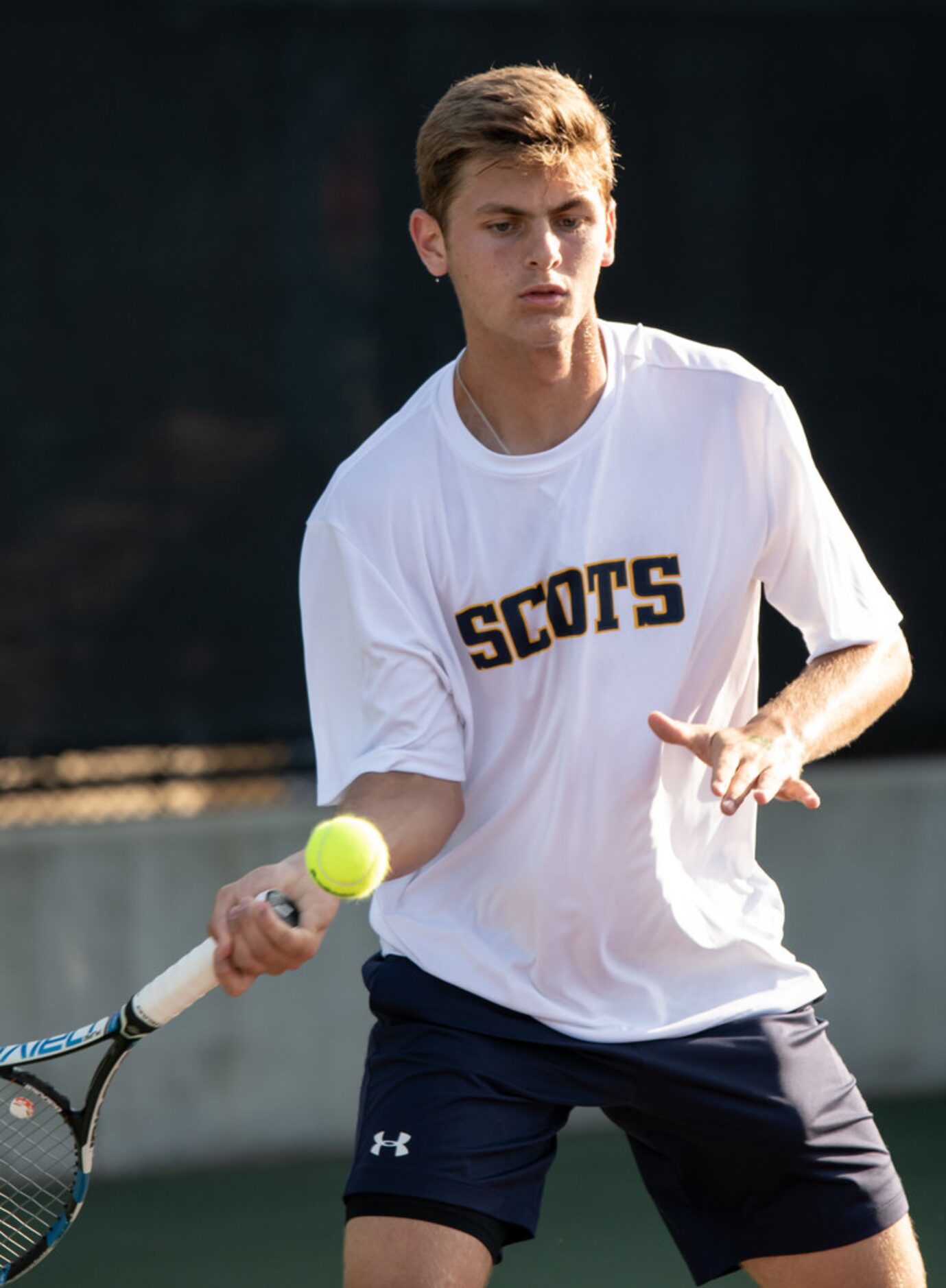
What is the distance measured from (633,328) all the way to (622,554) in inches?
16.4

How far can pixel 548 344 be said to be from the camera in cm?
295

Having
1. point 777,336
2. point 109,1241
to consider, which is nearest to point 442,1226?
point 109,1241

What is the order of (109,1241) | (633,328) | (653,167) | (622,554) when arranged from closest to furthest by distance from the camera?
(622,554) < (633,328) < (109,1241) < (653,167)

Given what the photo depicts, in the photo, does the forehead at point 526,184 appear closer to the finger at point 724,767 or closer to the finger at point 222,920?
the finger at point 724,767

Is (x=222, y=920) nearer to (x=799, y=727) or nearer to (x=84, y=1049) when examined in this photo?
(x=84, y=1049)

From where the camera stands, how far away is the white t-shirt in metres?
2.91

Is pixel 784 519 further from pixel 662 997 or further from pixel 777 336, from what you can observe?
pixel 777 336

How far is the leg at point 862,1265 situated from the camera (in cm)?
281

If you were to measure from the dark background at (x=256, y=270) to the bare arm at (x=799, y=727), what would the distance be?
2.45 metres

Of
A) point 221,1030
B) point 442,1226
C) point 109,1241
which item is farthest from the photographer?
point 221,1030

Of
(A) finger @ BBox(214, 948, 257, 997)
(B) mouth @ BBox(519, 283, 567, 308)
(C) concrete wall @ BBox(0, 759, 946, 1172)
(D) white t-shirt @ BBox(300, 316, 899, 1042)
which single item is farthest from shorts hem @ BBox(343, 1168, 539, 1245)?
(C) concrete wall @ BBox(0, 759, 946, 1172)

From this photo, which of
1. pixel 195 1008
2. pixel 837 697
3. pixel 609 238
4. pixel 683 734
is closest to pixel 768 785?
pixel 683 734

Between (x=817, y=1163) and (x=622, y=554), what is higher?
(x=622, y=554)

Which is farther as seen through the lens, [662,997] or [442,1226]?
[662,997]
